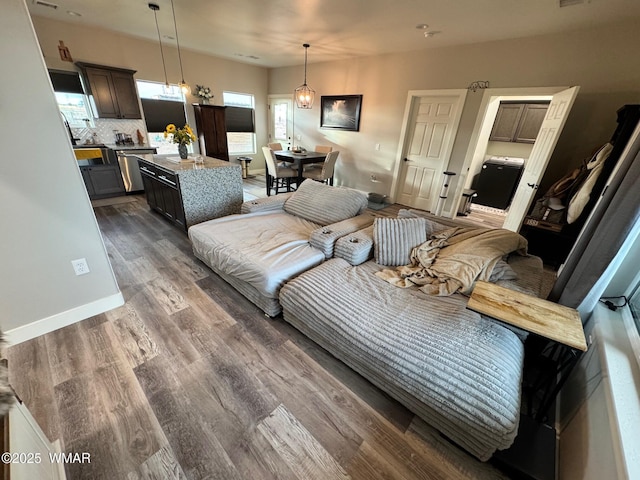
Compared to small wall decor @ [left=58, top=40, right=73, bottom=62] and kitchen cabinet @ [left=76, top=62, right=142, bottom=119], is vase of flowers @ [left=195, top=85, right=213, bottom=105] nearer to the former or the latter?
kitchen cabinet @ [left=76, top=62, right=142, bottom=119]

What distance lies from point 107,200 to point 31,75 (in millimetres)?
3850

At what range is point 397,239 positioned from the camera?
209 centimetres

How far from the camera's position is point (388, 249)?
208 centimetres

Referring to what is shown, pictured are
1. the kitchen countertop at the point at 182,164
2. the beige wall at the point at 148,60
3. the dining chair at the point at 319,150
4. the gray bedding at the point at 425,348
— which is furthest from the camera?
the dining chair at the point at 319,150

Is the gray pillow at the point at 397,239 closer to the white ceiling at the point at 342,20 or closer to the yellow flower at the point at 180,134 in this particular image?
the white ceiling at the point at 342,20

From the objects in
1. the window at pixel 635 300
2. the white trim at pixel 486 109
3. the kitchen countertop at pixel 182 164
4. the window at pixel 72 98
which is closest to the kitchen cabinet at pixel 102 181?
the window at pixel 72 98

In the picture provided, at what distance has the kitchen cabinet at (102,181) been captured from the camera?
14.2 ft

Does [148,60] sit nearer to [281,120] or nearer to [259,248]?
[281,120]

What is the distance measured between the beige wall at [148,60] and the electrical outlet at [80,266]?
Answer: 178 inches

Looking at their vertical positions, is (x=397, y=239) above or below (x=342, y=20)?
below

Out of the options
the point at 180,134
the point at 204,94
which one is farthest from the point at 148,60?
the point at 180,134

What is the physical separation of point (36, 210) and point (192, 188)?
1576 mm

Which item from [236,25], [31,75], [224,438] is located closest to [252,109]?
[236,25]

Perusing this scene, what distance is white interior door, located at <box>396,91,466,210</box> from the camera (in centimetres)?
424
